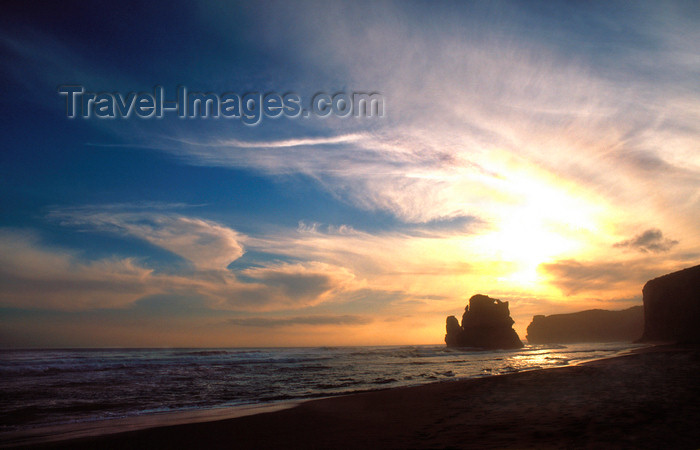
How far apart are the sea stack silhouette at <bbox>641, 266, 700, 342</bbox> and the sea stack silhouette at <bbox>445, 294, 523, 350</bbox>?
38.8 meters

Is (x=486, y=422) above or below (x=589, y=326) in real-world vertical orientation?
above

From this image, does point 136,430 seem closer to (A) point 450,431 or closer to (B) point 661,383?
(A) point 450,431

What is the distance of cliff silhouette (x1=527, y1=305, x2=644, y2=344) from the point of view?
142m

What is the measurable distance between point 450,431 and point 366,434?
84.4 inches

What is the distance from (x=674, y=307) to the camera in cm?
5147

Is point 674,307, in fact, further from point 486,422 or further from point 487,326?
point 486,422

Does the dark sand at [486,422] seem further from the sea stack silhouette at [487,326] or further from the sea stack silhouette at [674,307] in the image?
the sea stack silhouette at [487,326]

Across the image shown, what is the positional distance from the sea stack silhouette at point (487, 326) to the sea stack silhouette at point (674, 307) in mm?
38814

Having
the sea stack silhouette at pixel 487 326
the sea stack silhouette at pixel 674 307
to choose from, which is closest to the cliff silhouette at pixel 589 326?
the sea stack silhouette at pixel 487 326

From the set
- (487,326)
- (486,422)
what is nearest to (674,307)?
(487,326)

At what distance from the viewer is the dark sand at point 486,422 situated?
7.14 meters

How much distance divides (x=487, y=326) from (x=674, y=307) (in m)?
49.1

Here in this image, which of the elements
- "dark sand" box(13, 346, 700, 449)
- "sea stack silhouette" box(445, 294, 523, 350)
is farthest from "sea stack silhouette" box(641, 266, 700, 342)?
"dark sand" box(13, 346, 700, 449)

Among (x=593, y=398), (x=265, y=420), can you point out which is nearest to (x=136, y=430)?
(x=265, y=420)
